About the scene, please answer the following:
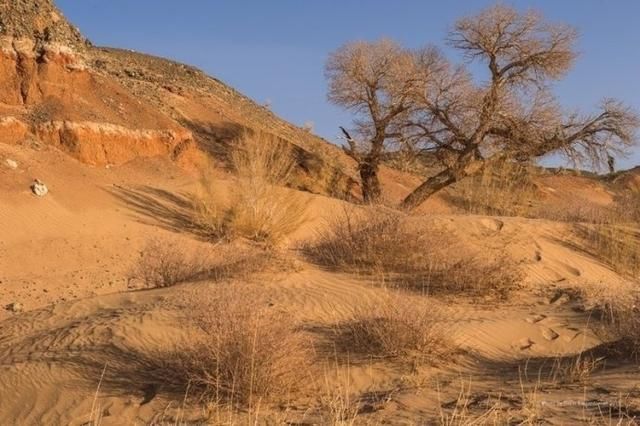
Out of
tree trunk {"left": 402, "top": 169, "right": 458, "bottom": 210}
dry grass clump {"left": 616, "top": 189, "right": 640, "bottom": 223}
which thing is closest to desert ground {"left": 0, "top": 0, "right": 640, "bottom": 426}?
dry grass clump {"left": 616, "top": 189, "right": 640, "bottom": 223}

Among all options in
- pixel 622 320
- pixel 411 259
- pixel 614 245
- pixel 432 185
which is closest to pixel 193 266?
pixel 411 259

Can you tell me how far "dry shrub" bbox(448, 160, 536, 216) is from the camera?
18.3 m

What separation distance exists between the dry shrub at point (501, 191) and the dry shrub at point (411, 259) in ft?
27.1

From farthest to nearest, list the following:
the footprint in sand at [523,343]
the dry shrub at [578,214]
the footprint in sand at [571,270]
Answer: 1. the dry shrub at [578,214]
2. the footprint in sand at [571,270]
3. the footprint in sand at [523,343]

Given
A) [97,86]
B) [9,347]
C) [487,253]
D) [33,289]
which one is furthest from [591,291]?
[97,86]

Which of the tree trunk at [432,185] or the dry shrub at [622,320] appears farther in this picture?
the tree trunk at [432,185]

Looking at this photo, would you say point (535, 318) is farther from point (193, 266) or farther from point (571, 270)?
point (571, 270)

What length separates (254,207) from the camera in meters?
14.1

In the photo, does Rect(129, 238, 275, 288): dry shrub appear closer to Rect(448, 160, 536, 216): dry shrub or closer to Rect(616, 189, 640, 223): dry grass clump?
Rect(448, 160, 536, 216): dry shrub

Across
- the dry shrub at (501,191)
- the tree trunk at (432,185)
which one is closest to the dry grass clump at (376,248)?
the dry shrub at (501,191)

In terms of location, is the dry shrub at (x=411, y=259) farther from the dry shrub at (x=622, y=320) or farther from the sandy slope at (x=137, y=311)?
the dry shrub at (x=622, y=320)

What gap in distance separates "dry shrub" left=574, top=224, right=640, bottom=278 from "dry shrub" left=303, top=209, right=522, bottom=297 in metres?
4.11

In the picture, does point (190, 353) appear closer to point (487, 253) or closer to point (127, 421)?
point (127, 421)

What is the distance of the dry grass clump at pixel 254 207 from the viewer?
14.1 meters
